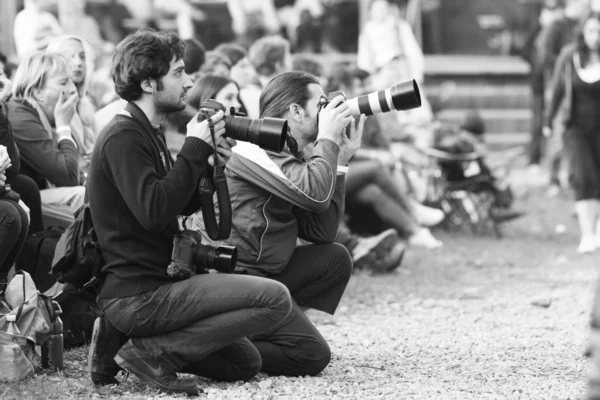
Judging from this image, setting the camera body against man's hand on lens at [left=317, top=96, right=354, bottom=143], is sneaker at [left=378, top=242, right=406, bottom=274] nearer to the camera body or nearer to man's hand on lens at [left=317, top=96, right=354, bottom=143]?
man's hand on lens at [left=317, top=96, right=354, bottom=143]

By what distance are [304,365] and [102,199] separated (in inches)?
50.1

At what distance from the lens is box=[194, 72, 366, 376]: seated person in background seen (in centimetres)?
508

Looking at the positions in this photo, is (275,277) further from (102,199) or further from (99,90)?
(99,90)

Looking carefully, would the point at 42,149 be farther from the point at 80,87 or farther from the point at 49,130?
the point at 80,87

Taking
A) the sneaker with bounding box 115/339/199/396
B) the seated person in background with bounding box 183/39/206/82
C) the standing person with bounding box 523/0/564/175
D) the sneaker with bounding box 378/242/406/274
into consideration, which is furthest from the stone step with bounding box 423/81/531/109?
the sneaker with bounding box 115/339/199/396

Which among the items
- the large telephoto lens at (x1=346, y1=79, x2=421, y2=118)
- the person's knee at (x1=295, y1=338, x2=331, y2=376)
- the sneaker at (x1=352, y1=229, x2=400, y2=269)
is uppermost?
the large telephoto lens at (x1=346, y1=79, x2=421, y2=118)

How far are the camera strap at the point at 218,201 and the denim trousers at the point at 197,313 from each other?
186mm

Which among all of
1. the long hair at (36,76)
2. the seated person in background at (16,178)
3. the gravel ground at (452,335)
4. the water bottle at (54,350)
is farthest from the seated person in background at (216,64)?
the water bottle at (54,350)

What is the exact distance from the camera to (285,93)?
206 inches

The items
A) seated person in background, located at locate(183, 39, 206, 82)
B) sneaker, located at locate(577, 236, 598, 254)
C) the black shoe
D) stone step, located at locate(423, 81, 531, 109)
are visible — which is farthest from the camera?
stone step, located at locate(423, 81, 531, 109)

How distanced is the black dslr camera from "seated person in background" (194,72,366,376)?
0.38 meters

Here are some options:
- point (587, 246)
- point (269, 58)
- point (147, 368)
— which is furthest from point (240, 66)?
point (147, 368)

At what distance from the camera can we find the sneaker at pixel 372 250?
8492 millimetres

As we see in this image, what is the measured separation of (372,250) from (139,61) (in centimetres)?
426
